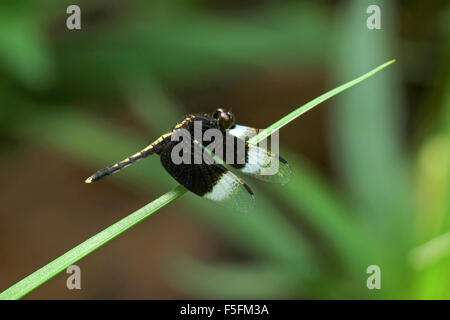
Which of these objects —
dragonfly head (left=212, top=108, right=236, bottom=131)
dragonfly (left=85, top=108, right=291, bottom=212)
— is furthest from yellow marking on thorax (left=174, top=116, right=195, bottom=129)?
dragonfly head (left=212, top=108, right=236, bottom=131)

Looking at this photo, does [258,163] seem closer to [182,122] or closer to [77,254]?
[182,122]

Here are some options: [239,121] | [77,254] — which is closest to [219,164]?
[77,254]

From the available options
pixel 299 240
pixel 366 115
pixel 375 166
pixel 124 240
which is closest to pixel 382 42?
pixel 366 115

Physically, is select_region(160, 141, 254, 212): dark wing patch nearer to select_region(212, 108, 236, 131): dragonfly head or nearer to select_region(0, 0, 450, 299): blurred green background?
select_region(212, 108, 236, 131): dragonfly head

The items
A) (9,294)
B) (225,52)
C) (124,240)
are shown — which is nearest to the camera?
(9,294)

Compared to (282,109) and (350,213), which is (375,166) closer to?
(350,213)

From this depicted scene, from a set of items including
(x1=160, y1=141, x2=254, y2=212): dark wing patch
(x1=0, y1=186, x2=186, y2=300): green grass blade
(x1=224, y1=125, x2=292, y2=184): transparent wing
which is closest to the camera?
(x1=0, y1=186, x2=186, y2=300): green grass blade

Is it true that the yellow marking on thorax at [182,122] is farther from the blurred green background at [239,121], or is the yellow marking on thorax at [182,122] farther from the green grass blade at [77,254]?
the blurred green background at [239,121]
